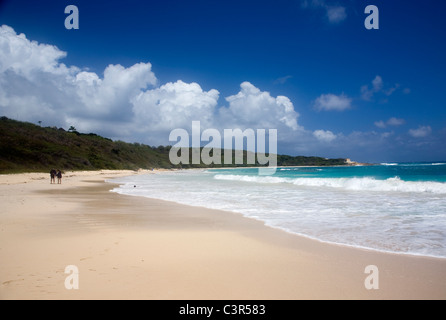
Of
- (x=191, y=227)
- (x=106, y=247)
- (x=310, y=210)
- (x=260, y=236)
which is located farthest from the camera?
(x=310, y=210)

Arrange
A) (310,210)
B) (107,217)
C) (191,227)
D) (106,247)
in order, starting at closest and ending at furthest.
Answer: (106,247), (191,227), (107,217), (310,210)

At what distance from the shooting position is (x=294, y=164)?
148 meters

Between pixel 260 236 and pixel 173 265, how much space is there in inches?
103

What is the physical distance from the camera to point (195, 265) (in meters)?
4.24

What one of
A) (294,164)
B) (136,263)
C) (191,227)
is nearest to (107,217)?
(191,227)

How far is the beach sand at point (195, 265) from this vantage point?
3326mm

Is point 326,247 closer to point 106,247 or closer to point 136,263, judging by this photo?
point 136,263

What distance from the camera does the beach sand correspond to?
333cm

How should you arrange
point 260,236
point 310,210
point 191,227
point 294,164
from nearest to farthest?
point 260,236 → point 191,227 → point 310,210 → point 294,164

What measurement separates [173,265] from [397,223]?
21.3 ft
